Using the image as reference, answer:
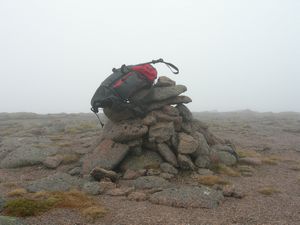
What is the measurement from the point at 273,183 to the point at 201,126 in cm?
667

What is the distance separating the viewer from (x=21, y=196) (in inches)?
551

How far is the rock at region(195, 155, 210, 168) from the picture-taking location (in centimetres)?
1844

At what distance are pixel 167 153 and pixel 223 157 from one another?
14.8 ft

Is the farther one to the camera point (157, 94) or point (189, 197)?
point (157, 94)

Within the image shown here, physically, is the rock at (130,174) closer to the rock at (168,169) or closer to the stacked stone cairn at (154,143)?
the stacked stone cairn at (154,143)

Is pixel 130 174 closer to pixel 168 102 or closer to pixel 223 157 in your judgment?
pixel 168 102

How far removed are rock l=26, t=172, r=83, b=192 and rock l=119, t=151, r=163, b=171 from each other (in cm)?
290

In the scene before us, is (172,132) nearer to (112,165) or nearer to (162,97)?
(162,97)

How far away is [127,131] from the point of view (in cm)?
1839

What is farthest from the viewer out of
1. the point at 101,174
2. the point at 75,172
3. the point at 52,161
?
the point at 52,161

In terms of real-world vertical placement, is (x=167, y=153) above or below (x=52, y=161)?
above

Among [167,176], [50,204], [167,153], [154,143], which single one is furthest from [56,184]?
[167,153]

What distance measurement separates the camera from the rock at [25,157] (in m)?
19.8

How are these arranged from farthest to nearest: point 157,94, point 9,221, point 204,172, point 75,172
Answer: point 157,94
point 75,172
point 204,172
point 9,221
